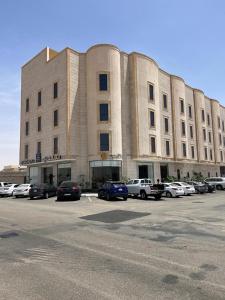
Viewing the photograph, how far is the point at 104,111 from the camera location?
125ft

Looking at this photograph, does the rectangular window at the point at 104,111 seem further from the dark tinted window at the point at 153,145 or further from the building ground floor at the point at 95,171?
the dark tinted window at the point at 153,145

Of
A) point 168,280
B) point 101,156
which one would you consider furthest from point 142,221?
point 101,156

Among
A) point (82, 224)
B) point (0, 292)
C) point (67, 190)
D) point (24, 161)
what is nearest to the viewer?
point (0, 292)

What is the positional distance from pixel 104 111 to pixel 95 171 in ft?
27.1

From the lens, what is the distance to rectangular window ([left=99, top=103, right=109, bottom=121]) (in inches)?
1499

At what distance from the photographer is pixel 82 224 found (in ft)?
37.4

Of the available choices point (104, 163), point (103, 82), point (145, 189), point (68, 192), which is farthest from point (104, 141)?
point (68, 192)

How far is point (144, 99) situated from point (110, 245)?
3556 cm

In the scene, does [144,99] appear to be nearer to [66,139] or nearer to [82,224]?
[66,139]

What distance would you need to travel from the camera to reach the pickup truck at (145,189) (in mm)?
24375

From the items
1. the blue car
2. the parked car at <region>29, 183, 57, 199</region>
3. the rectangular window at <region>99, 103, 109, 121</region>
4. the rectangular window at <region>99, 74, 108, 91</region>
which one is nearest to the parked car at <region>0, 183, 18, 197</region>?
the parked car at <region>29, 183, 57, 199</region>

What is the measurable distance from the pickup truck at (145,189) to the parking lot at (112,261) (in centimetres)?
1337

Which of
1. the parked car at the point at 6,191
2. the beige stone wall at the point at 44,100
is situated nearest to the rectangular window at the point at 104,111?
the beige stone wall at the point at 44,100

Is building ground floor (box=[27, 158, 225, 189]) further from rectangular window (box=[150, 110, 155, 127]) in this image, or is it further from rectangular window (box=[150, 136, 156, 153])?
rectangular window (box=[150, 110, 155, 127])
